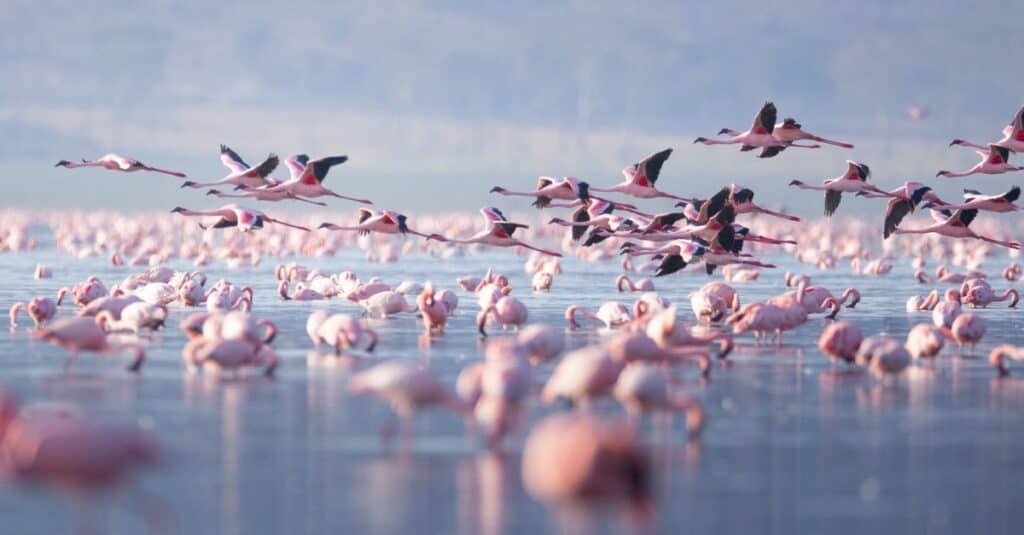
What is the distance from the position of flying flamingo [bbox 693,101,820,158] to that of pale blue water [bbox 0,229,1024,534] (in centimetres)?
582

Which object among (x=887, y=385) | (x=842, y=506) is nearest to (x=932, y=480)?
(x=842, y=506)

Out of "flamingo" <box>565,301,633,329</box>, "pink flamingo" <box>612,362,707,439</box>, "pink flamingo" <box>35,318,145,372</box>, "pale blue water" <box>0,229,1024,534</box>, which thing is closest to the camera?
"pale blue water" <box>0,229,1024,534</box>

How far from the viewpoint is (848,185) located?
17.9m

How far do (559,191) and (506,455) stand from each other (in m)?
11.0

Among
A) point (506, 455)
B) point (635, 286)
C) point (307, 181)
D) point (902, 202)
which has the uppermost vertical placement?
point (307, 181)

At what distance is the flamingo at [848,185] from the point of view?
1789 cm

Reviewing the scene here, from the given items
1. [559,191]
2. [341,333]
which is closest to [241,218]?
[559,191]

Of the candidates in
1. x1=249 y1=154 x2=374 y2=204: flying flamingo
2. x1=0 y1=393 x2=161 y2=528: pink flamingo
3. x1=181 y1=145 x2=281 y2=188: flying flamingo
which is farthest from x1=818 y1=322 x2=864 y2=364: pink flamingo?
x1=181 y1=145 x2=281 y2=188: flying flamingo

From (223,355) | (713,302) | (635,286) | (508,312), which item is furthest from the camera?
(635,286)

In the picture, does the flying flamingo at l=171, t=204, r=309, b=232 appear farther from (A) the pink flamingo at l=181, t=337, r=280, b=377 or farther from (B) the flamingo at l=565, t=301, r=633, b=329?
(A) the pink flamingo at l=181, t=337, r=280, b=377

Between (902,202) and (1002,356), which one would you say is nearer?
(1002,356)

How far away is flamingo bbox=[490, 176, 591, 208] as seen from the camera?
17.2 m

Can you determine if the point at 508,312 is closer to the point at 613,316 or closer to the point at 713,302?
the point at 613,316

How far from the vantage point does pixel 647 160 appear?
58.3 feet
